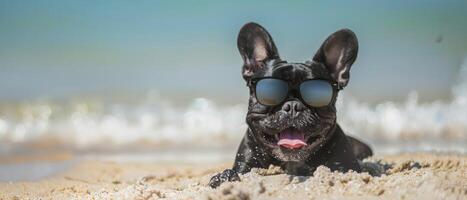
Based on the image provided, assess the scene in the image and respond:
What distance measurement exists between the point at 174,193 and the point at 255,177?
53 centimetres

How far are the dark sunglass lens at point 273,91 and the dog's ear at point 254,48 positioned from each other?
0.44 meters

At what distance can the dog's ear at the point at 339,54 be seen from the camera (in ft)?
17.2

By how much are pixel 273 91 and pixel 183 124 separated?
7.03 metres

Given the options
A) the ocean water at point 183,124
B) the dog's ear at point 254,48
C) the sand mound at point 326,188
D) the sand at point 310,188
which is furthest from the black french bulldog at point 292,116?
the ocean water at point 183,124

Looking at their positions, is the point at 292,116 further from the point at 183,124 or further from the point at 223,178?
the point at 183,124

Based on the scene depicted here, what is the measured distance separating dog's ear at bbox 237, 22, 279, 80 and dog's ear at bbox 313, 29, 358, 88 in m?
0.34

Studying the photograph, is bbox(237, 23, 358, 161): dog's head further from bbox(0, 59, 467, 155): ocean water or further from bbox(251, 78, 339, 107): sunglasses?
bbox(0, 59, 467, 155): ocean water

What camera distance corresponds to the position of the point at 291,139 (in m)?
4.88

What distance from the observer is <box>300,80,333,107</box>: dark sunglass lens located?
15.9 feet

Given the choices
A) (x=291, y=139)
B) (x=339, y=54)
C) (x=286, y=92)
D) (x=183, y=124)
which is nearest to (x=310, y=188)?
(x=291, y=139)

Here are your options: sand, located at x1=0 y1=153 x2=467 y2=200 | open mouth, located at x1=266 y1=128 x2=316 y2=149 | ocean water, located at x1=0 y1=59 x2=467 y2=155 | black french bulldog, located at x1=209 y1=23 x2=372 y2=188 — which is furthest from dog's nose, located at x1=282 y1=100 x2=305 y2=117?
ocean water, located at x1=0 y1=59 x2=467 y2=155

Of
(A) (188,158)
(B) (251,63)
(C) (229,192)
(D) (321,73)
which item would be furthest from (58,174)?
(C) (229,192)

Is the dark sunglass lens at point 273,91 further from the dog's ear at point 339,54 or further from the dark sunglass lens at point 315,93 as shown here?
the dog's ear at point 339,54

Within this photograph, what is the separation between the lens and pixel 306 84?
192 inches
